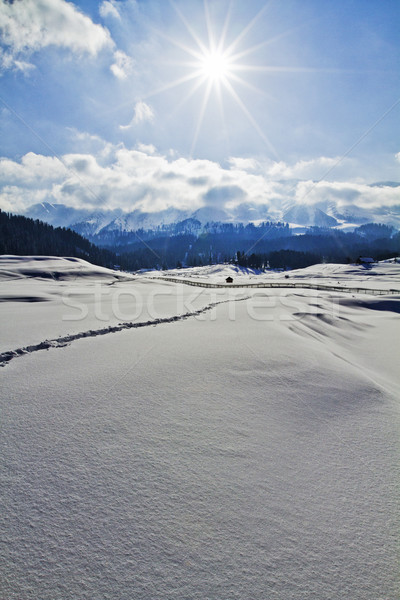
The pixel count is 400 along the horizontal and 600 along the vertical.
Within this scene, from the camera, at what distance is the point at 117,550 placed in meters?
2.04

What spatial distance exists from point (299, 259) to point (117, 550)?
6540 inches

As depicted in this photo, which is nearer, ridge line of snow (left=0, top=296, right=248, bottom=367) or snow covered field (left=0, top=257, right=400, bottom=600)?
snow covered field (left=0, top=257, right=400, bottom=600)

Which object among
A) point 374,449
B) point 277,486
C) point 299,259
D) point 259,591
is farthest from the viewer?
point 299,259

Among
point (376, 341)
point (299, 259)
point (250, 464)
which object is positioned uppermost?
point (299, 259)

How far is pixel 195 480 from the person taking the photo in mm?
2760

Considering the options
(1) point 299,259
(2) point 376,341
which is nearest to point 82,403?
(2) point 376,341

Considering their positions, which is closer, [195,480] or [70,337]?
[195,480]

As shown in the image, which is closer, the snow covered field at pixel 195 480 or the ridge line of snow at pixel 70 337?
the snow covered field at pixel 195 480

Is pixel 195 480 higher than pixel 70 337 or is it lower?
lower

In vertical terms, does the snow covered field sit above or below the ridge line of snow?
below

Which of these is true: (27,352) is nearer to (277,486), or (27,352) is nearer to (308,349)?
(277,486)

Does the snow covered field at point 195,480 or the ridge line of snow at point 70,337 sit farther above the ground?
the ridge line of snow at point 70,337

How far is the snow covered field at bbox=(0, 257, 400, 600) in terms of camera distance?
6.33 ft

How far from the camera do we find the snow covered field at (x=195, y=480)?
1930mm
